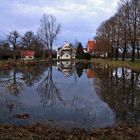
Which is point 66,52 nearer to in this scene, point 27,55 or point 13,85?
point 27,55

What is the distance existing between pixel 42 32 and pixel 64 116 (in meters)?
99.5

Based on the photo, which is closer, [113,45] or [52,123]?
[52,123]

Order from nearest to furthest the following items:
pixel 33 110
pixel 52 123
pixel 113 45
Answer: pixel 52 123
pixel 33 110
pixel 113 45

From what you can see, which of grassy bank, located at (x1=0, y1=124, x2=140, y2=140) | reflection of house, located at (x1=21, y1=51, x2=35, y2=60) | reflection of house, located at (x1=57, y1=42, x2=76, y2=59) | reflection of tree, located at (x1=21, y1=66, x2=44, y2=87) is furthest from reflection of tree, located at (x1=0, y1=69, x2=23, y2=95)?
reflection of house, located at (x1=57, y1=42, x2=76, y2=59)

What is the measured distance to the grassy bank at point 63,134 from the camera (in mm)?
9624

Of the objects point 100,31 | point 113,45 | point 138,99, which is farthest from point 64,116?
point 100,31

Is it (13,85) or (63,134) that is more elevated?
(63,134)

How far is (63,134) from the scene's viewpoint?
34.2 ft

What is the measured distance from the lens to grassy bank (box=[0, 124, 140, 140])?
9624 mm

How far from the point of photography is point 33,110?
630 inches

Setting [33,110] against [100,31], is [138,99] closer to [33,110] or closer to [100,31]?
[33,110]

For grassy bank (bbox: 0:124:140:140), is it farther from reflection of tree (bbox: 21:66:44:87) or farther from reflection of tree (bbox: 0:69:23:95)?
reflection of tree (bbox: 21:66:44:87)

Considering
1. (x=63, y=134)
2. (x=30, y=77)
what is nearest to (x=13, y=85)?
(x=30, y=77)

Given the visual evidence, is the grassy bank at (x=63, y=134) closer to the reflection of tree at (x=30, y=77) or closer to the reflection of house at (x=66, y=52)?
the reflection of tree at (x=30, y=77)
